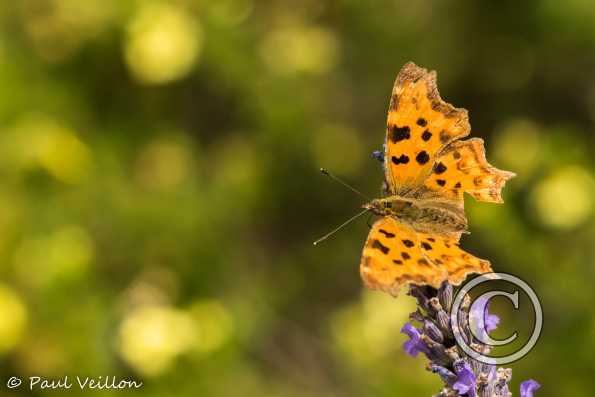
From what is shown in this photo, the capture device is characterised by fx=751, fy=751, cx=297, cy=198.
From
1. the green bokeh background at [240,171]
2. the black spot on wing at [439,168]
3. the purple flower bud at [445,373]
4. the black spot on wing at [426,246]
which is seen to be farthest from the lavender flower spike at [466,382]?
the green bokeh background at [240,171]

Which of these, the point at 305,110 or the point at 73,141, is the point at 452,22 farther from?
the point at 73,141

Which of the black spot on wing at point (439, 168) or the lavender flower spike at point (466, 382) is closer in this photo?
the lavender flower spike at point (466, 382)

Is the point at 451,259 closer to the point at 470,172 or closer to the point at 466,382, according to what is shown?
the point at 466,382

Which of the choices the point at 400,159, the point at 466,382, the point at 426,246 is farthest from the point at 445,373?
the point at 400,159

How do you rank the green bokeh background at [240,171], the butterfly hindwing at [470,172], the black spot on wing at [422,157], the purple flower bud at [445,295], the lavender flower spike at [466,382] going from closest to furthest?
the lavender flower spike at [466,382] → the purple flower bud at [445,295] → the butterfly hindwing at [470,172] → the black spot on wing at [422,157] → the green bokeh background at [240,171]

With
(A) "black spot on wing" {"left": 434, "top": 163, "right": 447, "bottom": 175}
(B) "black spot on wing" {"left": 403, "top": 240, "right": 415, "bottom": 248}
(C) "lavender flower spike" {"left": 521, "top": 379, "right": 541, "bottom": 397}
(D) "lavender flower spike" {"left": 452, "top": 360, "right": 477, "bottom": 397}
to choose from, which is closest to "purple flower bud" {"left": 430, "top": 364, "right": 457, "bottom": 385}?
(D) "lavender flower spike" {"left": 452, "top": 360, "right": 477, "bottom": 397}

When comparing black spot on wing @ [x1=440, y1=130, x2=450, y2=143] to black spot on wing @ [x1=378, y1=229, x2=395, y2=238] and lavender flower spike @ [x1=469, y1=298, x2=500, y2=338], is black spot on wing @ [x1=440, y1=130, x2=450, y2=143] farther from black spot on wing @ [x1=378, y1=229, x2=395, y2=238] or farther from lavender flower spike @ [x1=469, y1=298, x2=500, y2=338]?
lavender flower spike @ [x1=469, y1=298, x2=500, y2=338]

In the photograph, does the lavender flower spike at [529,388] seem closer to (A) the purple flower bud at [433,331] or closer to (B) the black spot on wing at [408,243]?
(A) the purple flower bud at [433,331]
